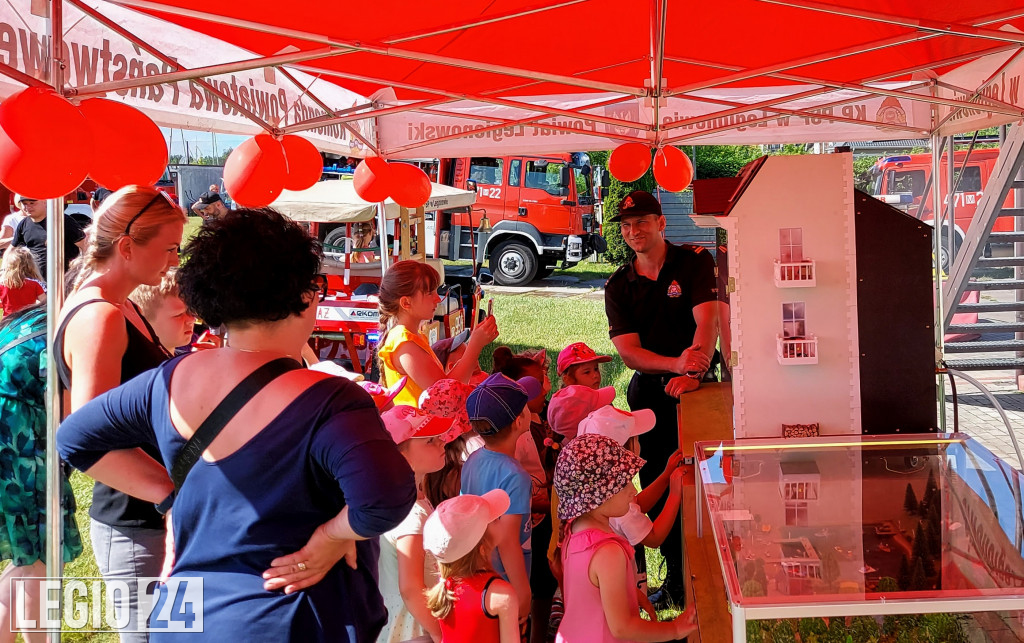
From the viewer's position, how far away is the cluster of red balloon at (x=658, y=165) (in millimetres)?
5559

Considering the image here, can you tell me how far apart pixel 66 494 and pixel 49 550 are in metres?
0.30

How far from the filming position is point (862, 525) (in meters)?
2.09

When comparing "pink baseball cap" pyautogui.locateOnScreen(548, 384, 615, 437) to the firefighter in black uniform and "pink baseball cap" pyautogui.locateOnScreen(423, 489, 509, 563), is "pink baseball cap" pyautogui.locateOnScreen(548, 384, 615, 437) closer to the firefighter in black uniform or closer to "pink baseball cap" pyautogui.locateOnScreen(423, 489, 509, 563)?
the firefighter in black uniform

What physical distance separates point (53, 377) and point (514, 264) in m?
14.9

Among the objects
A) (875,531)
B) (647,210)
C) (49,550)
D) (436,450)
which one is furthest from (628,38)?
(49,550)

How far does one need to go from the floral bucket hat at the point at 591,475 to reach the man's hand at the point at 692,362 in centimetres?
167

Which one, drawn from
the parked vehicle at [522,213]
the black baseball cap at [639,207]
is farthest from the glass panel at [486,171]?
the black baseball cap at [639,207]

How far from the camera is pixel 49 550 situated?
2566mm

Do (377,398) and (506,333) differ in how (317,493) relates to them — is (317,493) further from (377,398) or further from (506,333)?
(506,333)

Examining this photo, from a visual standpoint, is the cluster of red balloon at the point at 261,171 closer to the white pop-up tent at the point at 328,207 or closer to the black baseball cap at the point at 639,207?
the black baseball cap at the point at 639,207

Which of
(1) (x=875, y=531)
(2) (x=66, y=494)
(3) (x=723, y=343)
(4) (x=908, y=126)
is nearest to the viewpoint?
(1) (x=875, y=531)

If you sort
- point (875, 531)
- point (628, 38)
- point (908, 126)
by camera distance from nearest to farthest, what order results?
point (875, 531) → point (628, 38) → point (908, 126)

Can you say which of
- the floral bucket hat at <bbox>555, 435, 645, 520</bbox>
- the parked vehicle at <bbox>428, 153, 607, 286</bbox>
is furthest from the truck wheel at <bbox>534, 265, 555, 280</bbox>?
the floral bucket hat at <bbox>555, 435, 645, 520</bbox>

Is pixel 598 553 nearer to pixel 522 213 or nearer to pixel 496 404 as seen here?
pixel 496 404
